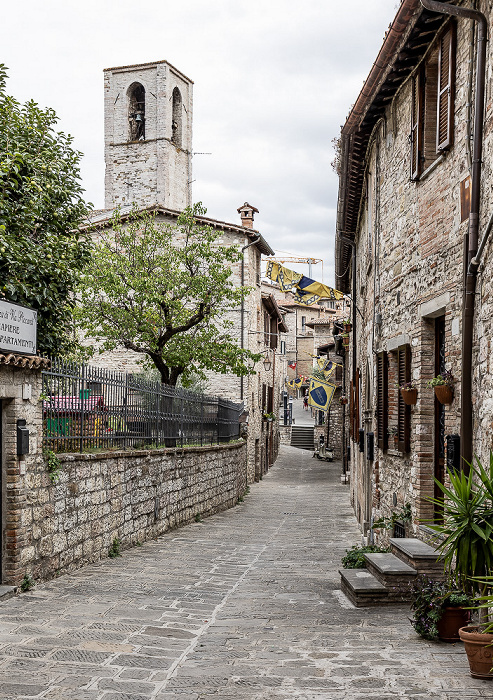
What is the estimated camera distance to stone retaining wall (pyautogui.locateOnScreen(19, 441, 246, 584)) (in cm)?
763

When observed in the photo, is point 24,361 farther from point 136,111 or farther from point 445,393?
point 136,111

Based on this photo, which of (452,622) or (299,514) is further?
(299,514)

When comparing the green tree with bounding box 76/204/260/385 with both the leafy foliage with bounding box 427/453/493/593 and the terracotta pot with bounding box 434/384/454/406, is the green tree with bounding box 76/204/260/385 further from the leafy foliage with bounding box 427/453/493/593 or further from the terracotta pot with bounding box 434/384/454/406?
the leafy foliage with bounding box 427/453/493/593

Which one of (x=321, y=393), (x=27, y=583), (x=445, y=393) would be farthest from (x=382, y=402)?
(x=321, y=393)

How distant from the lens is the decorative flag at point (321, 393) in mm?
31078

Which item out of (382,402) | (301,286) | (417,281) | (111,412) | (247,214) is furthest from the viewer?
(247,214)

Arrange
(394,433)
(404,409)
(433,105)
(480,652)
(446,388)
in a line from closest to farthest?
1. (480,652)
2. (446,388)
3. (433,105)
4. (404,409)
5. (394,433)

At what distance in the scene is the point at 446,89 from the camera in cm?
738

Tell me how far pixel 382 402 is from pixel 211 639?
5728 millimetres

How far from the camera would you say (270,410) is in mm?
37656

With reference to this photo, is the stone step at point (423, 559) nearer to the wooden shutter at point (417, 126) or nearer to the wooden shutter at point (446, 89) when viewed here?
the wooden shutter at point (446, 89)

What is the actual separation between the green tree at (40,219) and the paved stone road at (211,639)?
4686 millimetres

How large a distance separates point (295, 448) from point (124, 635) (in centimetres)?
4152

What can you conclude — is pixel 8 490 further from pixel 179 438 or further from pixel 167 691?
pixel 179 438
